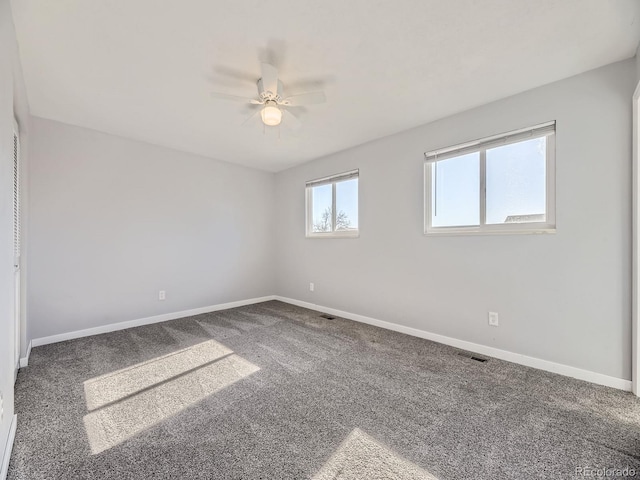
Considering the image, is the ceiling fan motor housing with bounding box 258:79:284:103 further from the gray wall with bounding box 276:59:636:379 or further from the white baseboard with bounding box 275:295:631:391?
the white baseboard with bounding box 275:295:631:391

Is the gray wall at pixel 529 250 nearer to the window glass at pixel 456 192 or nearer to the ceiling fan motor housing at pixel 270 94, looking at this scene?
the window glass at pixel 456 192

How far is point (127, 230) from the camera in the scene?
11.3 feet

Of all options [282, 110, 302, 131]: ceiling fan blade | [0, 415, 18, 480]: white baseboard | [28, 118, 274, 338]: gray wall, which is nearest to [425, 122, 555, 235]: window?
[282, 110, 302, 131]: ceiling fan blade

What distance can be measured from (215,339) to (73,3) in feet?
9.41

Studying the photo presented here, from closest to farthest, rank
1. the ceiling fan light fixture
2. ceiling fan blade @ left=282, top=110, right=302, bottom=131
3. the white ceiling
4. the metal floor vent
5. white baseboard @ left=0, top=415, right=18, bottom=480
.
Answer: white baseboard @ left=0, top=415, right=18, bottom=480 → the white ceiling → the ceiling fan light fixture → the metal floor vent → ceiling fan blade @ left=282, top=110, right=302, bottom=131

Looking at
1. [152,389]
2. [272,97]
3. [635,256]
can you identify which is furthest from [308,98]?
[635,256]

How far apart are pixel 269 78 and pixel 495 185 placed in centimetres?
225

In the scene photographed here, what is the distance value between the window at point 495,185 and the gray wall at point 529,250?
87 millimetres

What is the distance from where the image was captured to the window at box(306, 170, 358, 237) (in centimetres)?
393

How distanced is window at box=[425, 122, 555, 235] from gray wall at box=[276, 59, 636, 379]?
3.4 inches

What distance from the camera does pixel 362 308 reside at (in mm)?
3713

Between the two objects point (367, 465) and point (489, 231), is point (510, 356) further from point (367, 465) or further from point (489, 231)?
point (367, 465)

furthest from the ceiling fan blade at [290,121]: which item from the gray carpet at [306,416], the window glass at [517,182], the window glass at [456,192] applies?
the gray carpet at [306,416]

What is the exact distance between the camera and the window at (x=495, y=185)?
7.73 ft
